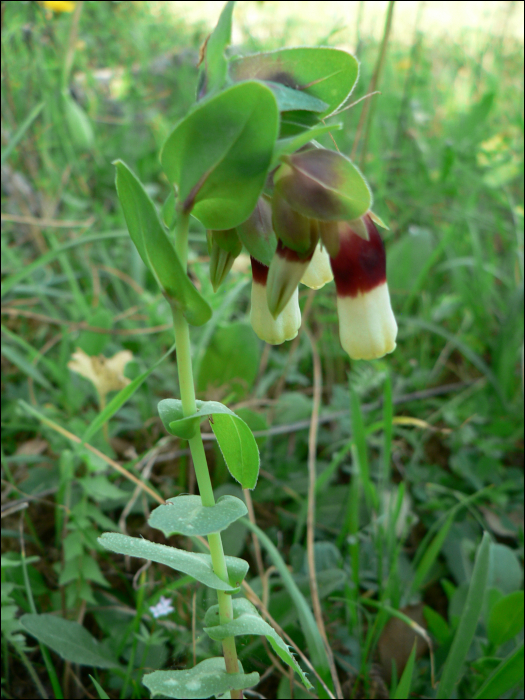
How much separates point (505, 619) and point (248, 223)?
3.14 ft

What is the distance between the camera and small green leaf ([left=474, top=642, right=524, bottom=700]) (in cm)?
99

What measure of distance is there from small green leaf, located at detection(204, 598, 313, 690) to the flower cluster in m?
0.37

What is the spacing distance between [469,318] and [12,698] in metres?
1.73

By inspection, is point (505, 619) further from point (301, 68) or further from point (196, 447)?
point (301, 68)

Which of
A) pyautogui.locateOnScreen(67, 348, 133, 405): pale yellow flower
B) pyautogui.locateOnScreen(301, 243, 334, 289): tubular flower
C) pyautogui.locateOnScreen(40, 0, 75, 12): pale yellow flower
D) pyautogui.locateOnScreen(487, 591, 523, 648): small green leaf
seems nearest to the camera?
pyautogui.locateOnScreen(301, 243, 334, 289): tubular flower

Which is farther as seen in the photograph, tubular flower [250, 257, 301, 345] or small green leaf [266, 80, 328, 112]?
tubular flower [250, 257, 301, 345]

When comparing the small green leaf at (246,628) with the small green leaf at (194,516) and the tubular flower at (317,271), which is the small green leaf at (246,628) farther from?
the tubular flower at (317,271)

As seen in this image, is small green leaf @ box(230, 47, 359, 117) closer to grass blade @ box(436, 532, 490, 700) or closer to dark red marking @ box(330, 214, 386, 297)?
dark red marking @ box(330, 214, 386, 297)

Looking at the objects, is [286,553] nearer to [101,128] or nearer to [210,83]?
[210,83]

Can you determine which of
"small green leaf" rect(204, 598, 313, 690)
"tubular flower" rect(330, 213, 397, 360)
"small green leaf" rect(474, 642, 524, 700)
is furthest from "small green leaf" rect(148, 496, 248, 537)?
"small green leaf" rect(474, 642, 524, 700)

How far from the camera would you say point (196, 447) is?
751 mm

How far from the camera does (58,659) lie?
1.14 m

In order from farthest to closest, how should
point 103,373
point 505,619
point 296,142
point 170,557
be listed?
1. point 103,373
2. point 505,619
3. point 170,557
4. point 296,142

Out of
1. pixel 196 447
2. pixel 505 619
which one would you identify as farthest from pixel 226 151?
pixel 505 619
